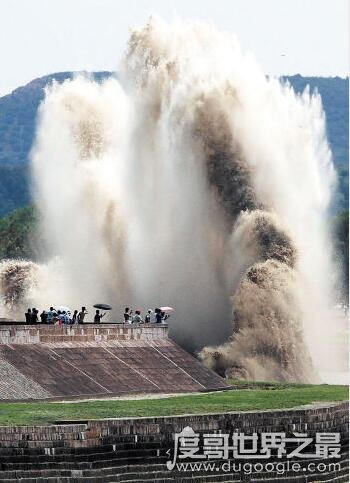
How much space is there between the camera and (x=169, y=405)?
45.2 meters

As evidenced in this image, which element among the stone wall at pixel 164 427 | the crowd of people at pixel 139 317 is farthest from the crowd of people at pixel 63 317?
the stone wall at pixel 164 427

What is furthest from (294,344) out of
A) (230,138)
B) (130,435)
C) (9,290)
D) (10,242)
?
(10,242)

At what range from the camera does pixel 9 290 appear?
75062 millimetres

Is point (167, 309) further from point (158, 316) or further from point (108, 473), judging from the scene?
point (108, 473)

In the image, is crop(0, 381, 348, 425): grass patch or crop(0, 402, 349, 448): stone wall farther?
crop(0, 381, 348, 425): grass patch

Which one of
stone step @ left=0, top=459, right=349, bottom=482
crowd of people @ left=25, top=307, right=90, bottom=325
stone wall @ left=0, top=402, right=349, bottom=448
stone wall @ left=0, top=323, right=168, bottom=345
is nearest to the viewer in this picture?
stone step @ left=0, top=459, right=349, bottom=482

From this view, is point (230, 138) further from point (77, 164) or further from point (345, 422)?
point (345, 422)

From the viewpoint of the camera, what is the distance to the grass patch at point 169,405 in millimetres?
40656

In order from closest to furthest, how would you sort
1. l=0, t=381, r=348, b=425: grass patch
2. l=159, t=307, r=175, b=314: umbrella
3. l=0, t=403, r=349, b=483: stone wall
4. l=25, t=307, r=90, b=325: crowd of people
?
l=0, t=403, r=349, b=483: stone wall → l=0, t=381, r=348, b=425: grass patch → l=25, t=307, r=90, b=325: crowd of people → l=159, t=307, r=175, b=314: umbrella

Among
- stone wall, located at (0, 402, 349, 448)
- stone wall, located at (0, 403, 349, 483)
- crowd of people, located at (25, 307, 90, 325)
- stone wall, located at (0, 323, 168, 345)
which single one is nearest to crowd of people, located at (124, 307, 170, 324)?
stone wall, located at (0, 323, 168, 345)

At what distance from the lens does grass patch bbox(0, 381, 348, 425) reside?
40656 millimetres

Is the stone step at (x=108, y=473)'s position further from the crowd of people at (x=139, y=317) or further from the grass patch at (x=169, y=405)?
the crowd of people at (x=139, y=317)

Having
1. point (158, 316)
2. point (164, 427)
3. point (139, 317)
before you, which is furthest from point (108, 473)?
point (158, 316)

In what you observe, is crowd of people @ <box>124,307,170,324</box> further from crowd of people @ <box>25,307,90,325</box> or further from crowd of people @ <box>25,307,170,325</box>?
crowd of people @ <box>25,307,90,325</box>
